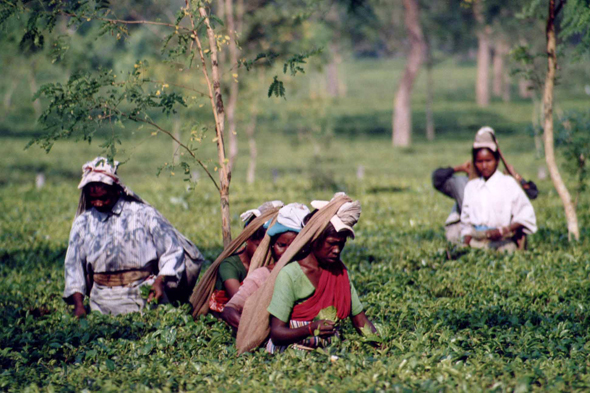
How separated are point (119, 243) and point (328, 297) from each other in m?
2.59

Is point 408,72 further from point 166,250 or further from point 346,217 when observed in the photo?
point 346,217

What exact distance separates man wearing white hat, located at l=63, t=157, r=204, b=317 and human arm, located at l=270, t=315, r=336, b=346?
2.02m

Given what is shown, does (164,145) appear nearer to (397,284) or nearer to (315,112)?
(315,112)

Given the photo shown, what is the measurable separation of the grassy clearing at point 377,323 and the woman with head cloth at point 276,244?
292 mm

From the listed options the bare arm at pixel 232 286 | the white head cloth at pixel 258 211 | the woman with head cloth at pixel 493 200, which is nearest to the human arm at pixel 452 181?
the woman with head cloth at pixel 493 200

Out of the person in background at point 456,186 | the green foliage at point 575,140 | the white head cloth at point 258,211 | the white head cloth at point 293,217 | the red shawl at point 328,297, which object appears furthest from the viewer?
the green foliage at point 575,140

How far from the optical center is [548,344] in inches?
231

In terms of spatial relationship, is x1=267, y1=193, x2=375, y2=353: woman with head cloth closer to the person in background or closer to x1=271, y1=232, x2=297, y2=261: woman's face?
x1=271, y1=232, x2=297, y2=261: woman's face

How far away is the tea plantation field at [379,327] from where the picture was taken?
5043 millimetres

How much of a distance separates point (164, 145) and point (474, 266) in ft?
96.4

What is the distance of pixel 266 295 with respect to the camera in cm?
548

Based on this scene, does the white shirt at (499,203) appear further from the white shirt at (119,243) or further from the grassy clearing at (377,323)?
the white shirt at (119,243)

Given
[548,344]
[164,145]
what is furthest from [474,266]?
[164,145]

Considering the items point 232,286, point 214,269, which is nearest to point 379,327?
point 232,286
